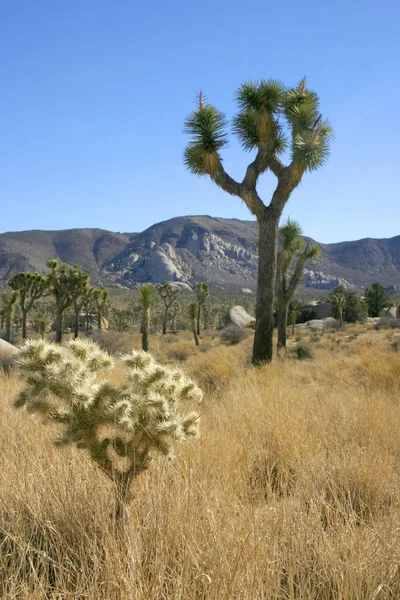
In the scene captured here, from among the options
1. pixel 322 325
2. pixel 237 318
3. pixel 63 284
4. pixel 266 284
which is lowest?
pixel 322 325

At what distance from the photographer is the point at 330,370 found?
10914 mm

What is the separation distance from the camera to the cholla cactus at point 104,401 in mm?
2789

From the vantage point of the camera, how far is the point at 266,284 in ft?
37.0

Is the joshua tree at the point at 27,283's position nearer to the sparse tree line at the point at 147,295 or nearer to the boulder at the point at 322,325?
the sparse tree line at the point at 147,295

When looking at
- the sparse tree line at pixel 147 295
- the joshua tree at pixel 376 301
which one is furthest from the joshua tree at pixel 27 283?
the joshua tree at pixel 376 301

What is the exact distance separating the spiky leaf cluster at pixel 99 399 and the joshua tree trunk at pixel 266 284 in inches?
326

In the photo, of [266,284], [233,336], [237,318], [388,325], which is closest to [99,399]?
[266,284]

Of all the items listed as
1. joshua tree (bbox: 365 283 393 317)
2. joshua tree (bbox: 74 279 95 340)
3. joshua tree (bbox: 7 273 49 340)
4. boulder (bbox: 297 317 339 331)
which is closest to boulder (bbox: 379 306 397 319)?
joshua tree (bbox: 365 283 393 317)

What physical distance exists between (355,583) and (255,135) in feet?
35.7

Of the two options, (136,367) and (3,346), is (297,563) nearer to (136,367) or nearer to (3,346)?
(136,367)

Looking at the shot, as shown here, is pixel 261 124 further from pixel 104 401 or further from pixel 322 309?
pixel 322 309

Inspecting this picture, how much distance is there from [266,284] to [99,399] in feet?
28.3

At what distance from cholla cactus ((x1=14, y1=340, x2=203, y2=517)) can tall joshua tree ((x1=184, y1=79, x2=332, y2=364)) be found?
8.18 m

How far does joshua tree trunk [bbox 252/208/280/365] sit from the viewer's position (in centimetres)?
1109
